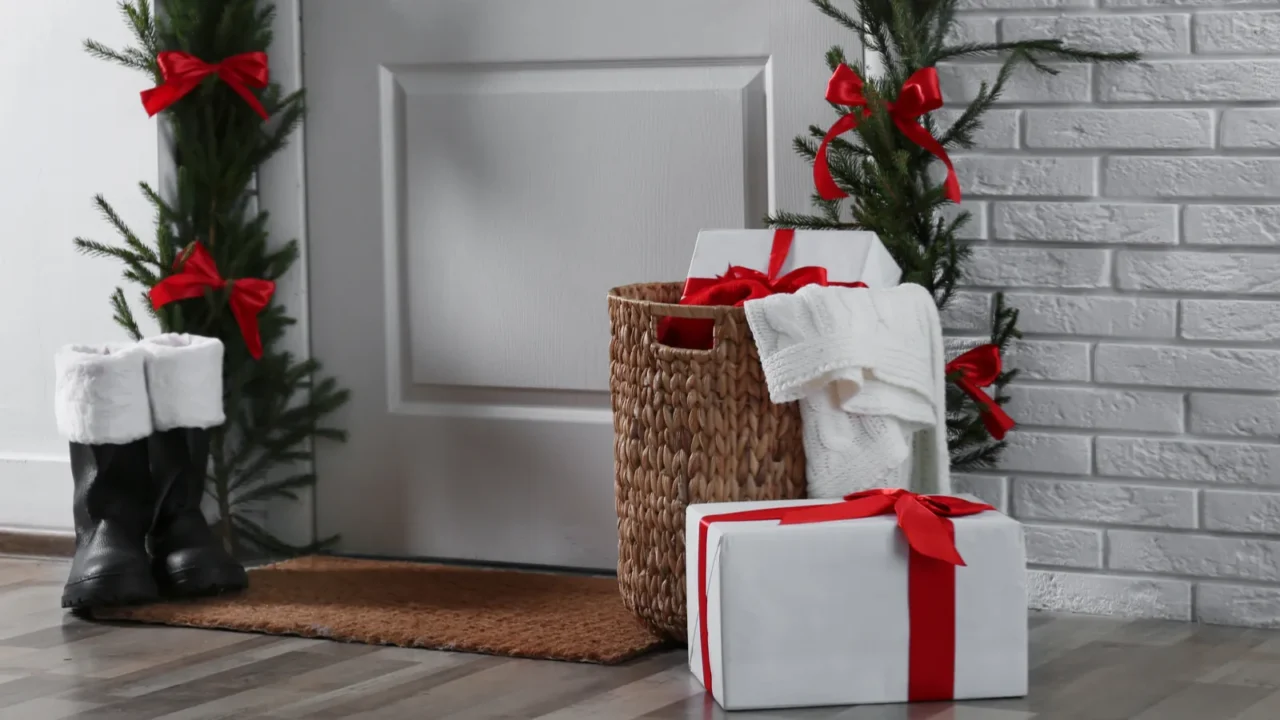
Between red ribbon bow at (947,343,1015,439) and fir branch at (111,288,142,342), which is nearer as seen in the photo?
red ribbon bow at (947,343,1015,439)

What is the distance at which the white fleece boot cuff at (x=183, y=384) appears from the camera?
1.99 meters

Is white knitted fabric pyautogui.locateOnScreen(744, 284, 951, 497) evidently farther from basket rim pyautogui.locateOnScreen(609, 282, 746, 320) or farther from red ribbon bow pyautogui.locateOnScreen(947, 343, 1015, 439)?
red ribbon bow pyautogui.locateOnScreen(947, 343, 1015, 439)

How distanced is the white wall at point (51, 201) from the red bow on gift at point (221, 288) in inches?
5.2

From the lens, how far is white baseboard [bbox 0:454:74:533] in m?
2.32

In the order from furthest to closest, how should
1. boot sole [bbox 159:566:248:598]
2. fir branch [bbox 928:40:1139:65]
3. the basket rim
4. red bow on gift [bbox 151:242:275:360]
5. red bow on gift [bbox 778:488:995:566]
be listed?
red bow on gift [bbox 151:242:275:360] → boot sole [bbox 159:566:248:598] → fir branch [bbox 928:40:1139:65] → the basket rim → red bow on gift [bbox 778:488:995:566]

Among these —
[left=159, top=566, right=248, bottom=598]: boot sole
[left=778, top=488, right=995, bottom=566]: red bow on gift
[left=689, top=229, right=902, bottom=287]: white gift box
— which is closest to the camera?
[left=778, top=488, right=995, bottom=566]: red bow on gift

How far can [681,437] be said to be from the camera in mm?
1682

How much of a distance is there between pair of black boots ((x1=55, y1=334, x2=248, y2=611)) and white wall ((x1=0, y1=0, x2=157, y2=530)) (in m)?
0.29

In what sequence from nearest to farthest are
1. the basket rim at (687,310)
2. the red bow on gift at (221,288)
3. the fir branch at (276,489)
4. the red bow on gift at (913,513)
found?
the red bow on gift at (913,513)
the basket rim at (687,310)
the red bow on gift at (221,288)
the fir branch at (276,489)

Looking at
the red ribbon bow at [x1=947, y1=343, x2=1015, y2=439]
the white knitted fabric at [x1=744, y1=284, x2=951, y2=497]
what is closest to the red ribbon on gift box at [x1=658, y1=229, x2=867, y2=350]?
the white knitted fabric at [x1=744, y1=284, x2=951, y2=497]

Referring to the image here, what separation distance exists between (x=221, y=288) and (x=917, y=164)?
983 mm

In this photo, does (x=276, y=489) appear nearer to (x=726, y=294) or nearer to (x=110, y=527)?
(x=110, y=527)

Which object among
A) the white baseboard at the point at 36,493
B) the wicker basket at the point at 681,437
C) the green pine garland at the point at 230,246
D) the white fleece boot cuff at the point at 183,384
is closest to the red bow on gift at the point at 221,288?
the green pine garland at the point at 230,246

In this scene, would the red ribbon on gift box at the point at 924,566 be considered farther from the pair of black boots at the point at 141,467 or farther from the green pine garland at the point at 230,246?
the green pine garland at the point at 230,246
